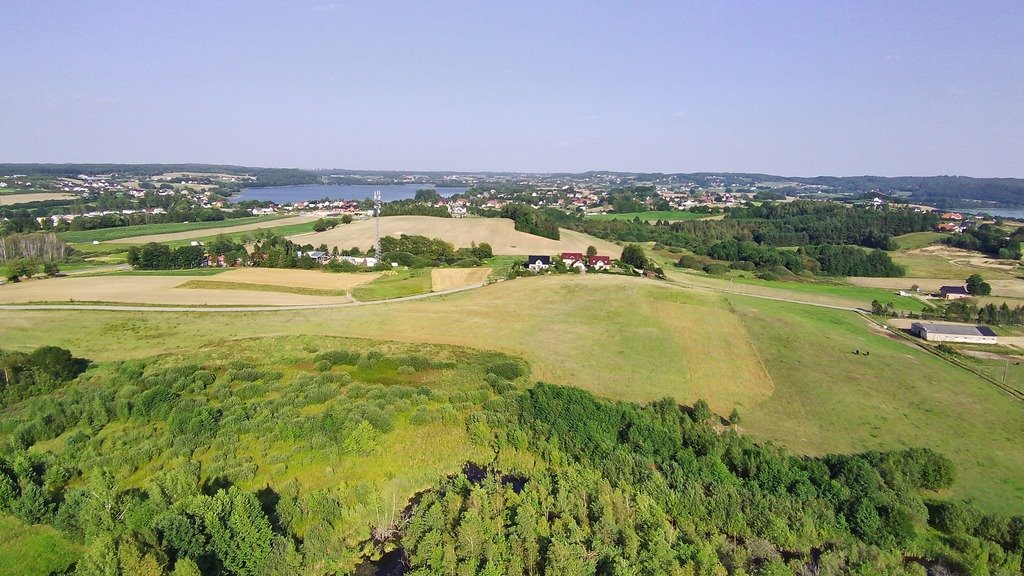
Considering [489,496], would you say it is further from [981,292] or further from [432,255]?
[981,292]

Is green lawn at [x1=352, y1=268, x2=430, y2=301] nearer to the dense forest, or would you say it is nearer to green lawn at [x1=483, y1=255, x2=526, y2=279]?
green lawn at [x1=483, y1=255, x2=526, y2=279]

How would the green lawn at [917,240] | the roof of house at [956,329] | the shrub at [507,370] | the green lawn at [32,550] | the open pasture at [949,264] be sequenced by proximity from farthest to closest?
1. the green lawn at [917,240]
2. the open pasture at [949,264]
3. the roof of house at [956,329]
4. the shrub at [507,370]
5. the green lawn at [32,550]

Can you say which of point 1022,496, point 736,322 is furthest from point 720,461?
point 736,322

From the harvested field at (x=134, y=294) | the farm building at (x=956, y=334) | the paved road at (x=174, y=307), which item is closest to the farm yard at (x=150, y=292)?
the harvested field at (x=134, y=294)

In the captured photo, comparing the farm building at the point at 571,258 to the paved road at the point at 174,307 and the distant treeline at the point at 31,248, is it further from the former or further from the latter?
the distant treeline at the point at 31,248

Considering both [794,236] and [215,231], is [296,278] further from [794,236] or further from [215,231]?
[794,236]

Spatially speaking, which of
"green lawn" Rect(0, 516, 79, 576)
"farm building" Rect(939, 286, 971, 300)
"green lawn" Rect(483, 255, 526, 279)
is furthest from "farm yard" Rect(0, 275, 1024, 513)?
"farm building" Rect(939, 286, 971, 300)

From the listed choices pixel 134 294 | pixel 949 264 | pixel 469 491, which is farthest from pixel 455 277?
pixel 949 264
